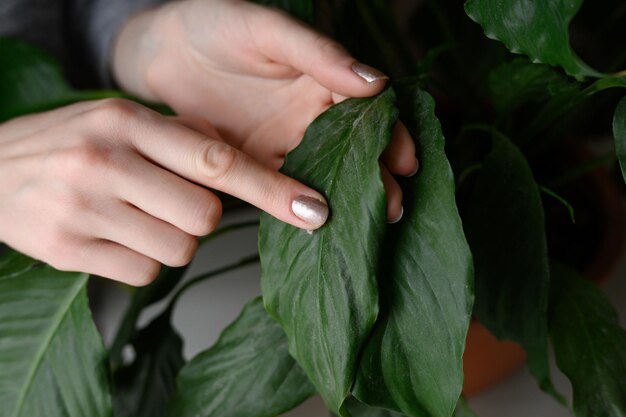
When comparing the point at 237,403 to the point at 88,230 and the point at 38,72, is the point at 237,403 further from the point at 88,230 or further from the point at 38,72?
the point at 38,72

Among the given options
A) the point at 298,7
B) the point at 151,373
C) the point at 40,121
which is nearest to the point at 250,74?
the point at 298,7

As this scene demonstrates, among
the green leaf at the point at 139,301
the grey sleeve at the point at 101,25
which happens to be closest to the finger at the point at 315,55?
the green leaf at the point at 139,301

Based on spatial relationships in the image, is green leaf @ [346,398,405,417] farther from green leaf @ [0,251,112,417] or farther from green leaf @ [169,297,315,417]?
green leaf @ [0,251,112,417]

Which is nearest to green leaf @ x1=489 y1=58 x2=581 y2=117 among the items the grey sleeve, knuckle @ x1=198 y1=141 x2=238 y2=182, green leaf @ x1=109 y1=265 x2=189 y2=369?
knuckle @ x1=198 y1=141 x2=238 y2=182

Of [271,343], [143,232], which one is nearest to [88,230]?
[143,232]

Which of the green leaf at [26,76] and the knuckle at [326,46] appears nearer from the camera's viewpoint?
the knuckle at [326,46]

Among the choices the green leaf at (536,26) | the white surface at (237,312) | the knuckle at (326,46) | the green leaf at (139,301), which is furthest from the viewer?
the white surface at (237,312)

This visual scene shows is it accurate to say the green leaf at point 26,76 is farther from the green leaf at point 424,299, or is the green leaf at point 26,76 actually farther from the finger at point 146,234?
the green leaf at point 424,299
